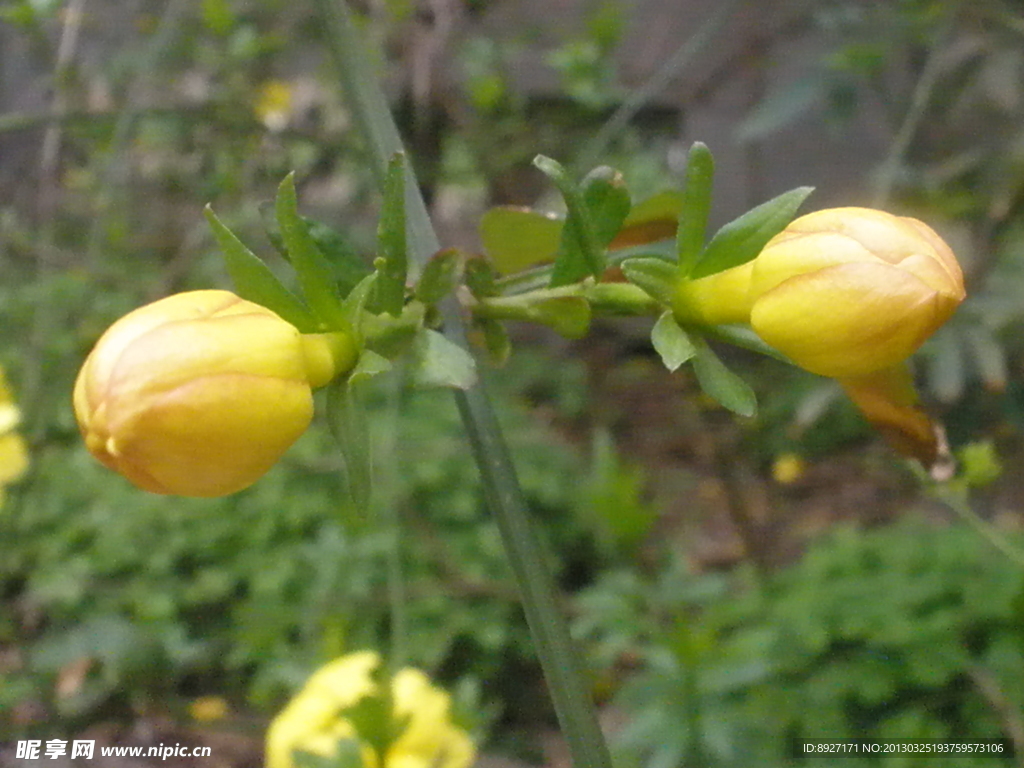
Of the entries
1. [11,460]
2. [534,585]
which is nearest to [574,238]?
[534,585]

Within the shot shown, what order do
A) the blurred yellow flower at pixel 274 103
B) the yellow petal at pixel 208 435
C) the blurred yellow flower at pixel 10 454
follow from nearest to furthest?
the yellow petal at pixel 208 435 → the blurred yellow flower at pixel 10 454 → the blurred yellow flower at pixel 274 103

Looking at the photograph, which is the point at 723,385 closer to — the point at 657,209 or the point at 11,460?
the point at 657,209

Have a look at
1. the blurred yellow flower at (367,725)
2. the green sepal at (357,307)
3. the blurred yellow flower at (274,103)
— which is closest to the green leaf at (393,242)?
the green sepal at (357,307)

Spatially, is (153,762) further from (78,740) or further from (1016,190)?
(1016,190)

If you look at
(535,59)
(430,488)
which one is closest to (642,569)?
(430,488)

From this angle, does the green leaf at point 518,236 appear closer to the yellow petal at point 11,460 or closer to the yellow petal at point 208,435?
the yellow petal at point 208,435

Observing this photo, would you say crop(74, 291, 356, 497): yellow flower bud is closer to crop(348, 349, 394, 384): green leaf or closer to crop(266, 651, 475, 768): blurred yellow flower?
crop(348, 349, 394, 384): green leaf
